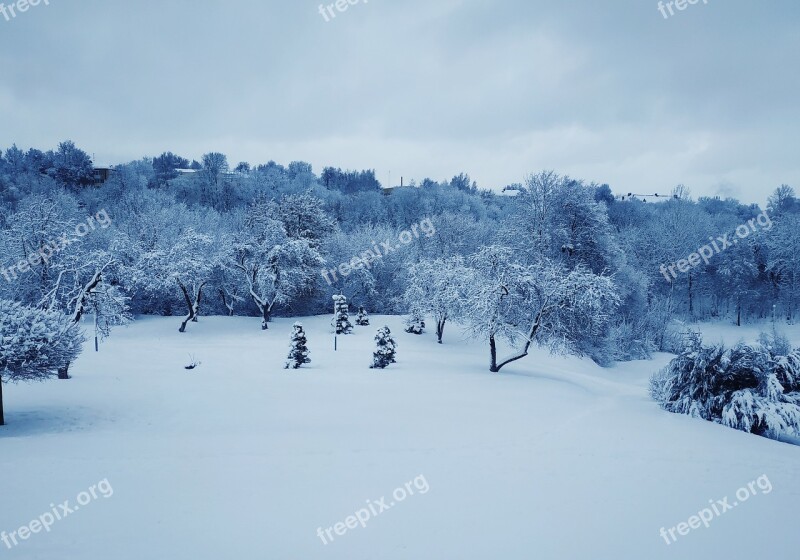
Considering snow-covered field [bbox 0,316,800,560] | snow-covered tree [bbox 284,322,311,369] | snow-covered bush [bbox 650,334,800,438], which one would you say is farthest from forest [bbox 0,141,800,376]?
snow-covered tree [bbox 284,322,311,369]

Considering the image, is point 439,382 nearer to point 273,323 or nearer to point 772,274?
point 273,323

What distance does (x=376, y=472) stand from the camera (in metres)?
9.94

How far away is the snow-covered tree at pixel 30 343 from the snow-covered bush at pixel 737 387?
21.0 metres

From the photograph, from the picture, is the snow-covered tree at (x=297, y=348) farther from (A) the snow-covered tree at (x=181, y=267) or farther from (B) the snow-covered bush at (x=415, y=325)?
(A) the snow-covered tree at (x=181, y=267)

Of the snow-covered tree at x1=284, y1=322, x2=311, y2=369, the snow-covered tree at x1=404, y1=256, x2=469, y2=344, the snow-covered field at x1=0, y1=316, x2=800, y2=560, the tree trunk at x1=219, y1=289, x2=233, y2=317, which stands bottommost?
the snow-covered field at x1=0, y1=316, x2=800, y2=560

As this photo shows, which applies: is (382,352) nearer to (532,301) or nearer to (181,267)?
(532,301)

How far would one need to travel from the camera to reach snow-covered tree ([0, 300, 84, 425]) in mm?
12383

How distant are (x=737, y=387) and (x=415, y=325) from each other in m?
22.0

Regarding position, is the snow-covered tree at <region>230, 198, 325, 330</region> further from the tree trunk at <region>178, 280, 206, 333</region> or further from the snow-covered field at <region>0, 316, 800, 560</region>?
the snow-covered field at <region>0, 316, 800, 560</region>

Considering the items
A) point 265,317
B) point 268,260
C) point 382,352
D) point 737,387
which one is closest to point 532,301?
point 382,352

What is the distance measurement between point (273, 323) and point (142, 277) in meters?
11.3

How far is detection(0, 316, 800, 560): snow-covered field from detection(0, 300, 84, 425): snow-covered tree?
5.64 feet

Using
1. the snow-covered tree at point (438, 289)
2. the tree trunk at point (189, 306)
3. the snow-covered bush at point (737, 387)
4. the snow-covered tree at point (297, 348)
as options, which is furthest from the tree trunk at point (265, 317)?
the snow-covered bush at point (737, 387)

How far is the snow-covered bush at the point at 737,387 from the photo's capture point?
14.3 meters
